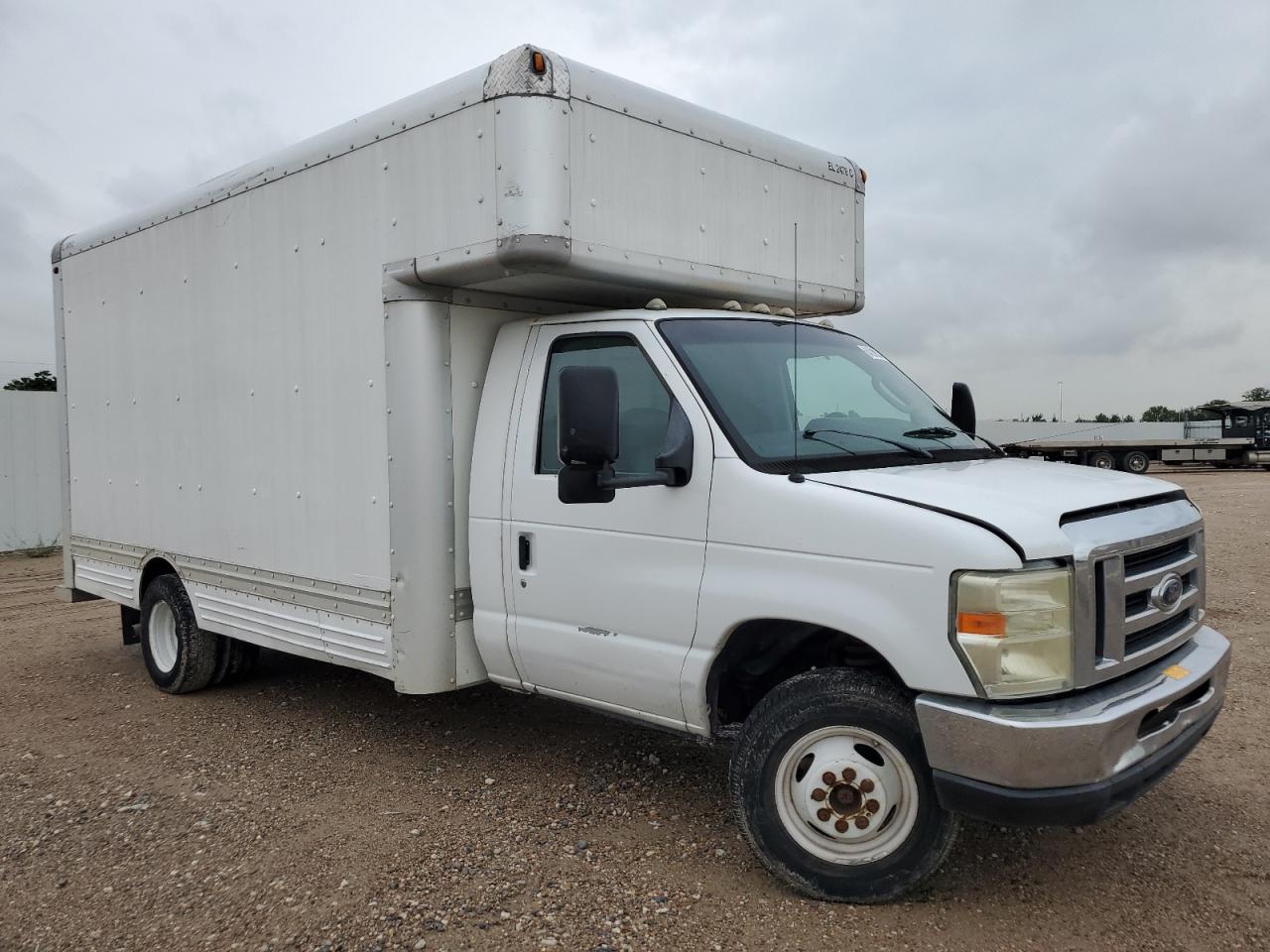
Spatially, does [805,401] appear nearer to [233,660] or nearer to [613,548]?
[613,548]

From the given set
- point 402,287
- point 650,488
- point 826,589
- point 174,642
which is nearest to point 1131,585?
point 826,589

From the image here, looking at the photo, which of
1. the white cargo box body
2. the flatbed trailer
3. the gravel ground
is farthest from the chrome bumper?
the flatbed trailer

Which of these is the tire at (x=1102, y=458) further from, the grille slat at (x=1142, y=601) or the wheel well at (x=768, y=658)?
the wheel well at (x=768, y=658)

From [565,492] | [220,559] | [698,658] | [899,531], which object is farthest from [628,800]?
[220,559]

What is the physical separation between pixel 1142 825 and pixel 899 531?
212 cm

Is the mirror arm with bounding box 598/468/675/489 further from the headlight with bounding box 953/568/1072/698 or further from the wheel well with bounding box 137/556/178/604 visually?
the wheel well with bounding box 137/556/178/604

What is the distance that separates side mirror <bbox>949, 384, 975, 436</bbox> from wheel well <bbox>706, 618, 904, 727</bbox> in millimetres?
1821

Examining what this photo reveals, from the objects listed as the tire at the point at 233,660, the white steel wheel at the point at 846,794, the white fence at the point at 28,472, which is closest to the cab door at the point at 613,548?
the white steel wheel at the point at 846,794

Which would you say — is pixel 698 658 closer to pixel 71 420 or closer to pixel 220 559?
pixel 220 559

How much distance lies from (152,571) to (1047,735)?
6026mm

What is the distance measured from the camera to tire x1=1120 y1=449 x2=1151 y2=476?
32.7m

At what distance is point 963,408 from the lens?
530 centimetres

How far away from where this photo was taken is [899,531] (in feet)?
10.9

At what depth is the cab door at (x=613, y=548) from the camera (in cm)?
396
